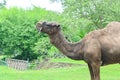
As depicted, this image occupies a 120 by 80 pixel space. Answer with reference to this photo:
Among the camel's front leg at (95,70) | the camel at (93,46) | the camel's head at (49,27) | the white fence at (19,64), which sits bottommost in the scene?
the white fence at (19,64)

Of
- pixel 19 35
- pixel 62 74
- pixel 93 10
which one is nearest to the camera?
pixel 62 74

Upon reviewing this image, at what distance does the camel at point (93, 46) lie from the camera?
5.43 metres

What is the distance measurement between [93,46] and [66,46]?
44 centimetres

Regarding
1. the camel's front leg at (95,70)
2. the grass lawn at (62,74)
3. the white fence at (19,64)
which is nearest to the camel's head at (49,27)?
the camel's front leg at (95,70)

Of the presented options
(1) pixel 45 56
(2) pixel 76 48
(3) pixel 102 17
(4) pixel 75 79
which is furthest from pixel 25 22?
(2) pixel 76 48

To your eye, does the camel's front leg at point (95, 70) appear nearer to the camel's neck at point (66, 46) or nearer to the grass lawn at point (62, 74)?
the camel's neck at point (66, 46)

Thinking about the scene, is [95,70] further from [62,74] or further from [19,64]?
[19,64]

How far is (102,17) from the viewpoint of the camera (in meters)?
16.0

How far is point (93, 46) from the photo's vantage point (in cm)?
545

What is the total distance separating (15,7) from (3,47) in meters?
4.24

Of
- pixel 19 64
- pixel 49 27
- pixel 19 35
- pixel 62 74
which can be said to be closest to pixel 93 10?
pixel 62 74

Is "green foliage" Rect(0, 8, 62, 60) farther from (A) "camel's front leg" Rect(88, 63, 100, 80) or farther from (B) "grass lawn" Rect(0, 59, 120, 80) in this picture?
(A) "camel's front leg" Rect(88, 63, 100, 80)

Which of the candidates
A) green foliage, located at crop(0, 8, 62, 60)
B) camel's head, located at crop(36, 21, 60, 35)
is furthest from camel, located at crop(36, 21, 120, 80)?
green foliage, located at crop(0, 8, 62, 60)

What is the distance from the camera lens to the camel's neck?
18.3ft
